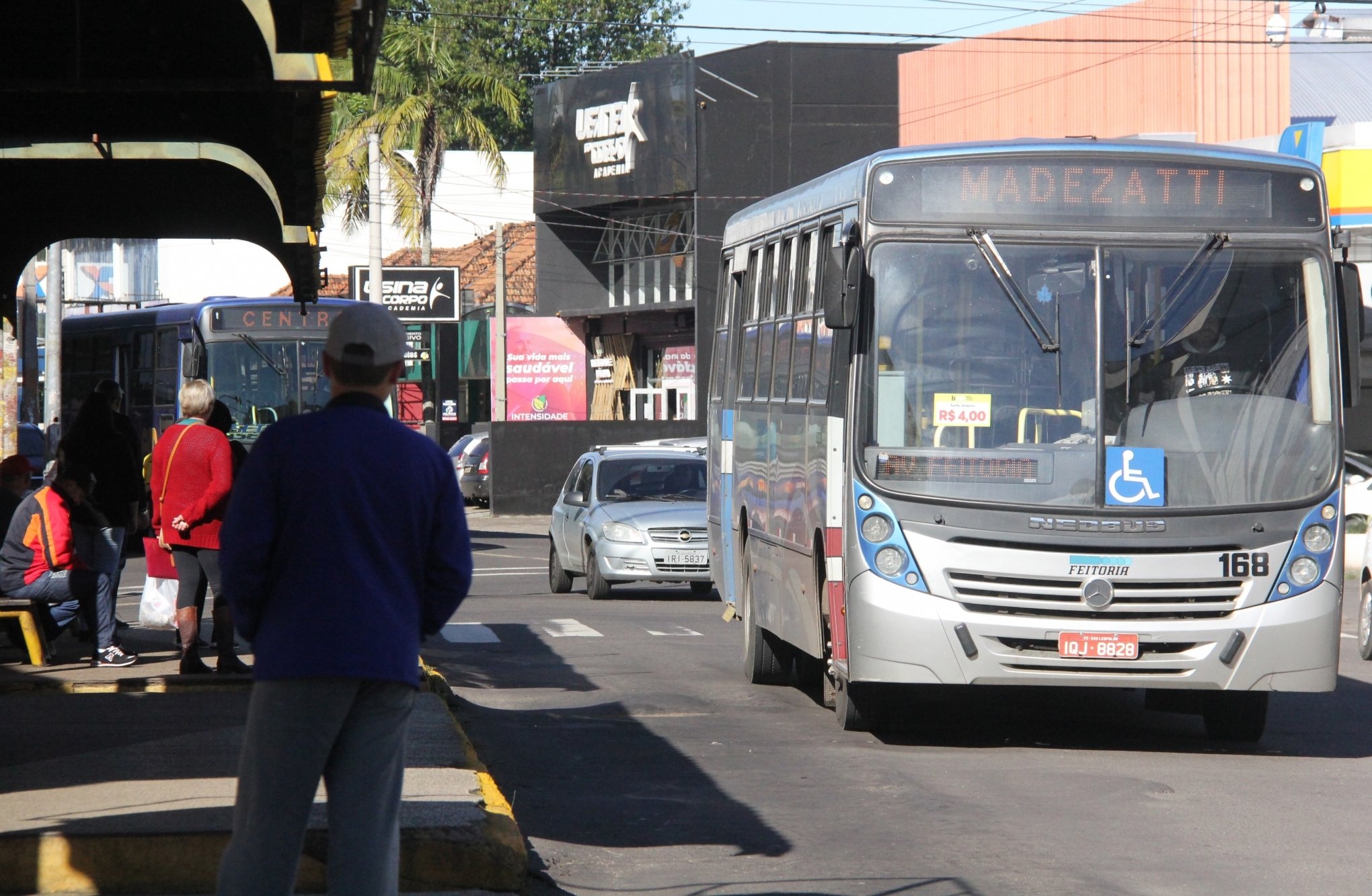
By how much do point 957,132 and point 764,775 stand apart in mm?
30385

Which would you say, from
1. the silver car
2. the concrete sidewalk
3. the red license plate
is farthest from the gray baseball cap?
the silver car

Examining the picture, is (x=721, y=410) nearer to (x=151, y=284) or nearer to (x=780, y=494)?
(x=780, y=494)

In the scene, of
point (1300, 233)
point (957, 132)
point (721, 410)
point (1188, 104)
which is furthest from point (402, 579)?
point (957, 132)

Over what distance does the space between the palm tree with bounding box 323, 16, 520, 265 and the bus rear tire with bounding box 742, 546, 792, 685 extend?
32794 mm

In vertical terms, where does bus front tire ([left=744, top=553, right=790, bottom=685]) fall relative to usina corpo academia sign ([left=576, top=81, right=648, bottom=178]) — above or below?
below

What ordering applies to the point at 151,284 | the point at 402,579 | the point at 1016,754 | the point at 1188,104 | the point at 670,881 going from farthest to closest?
the point at 151,284
the point at 1188,104
the point at 1016,754
the point at 670,881
the point at 402,579

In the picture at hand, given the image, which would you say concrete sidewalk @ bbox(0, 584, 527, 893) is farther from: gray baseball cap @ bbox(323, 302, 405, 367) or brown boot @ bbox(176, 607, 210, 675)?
gray baseball cap @ bbox(323, 302, 405, 367)

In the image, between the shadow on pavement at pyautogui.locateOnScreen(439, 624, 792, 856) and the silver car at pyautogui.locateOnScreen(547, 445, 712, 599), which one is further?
the silver car at pyautogui.locateOnScreen(547, 445, 712, 599)

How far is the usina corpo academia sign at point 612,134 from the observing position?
4331 centimetres

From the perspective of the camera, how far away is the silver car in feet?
66.0

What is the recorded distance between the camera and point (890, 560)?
9727 mm

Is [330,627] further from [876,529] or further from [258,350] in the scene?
[258,350]

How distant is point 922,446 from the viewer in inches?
388

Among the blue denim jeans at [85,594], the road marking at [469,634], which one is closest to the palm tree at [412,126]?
the road marking at [469,634]
